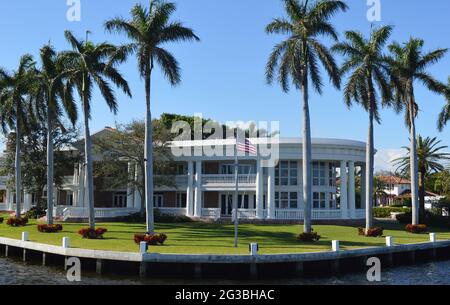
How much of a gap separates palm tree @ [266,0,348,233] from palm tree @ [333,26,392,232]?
135 inches

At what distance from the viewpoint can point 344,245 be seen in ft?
95.0

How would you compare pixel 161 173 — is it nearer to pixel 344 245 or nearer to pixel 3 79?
pixel 3 79

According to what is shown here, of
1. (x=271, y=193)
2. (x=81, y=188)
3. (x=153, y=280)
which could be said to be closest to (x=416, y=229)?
(x=271, y=193)

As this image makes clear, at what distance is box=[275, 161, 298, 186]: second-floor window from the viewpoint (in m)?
46.1

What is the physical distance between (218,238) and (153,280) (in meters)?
9.34

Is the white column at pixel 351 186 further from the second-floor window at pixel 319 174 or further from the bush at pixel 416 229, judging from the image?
the bush at pixel 416 229

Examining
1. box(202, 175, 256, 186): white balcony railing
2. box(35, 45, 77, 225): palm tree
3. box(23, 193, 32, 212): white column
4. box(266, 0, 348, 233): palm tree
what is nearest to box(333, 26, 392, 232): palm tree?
box(266, 0, 348, 233): palm tree

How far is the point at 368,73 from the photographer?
118ft

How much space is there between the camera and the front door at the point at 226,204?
48.5m

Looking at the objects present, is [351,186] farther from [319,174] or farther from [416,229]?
[416,229]

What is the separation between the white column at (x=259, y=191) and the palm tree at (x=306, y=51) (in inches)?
455
